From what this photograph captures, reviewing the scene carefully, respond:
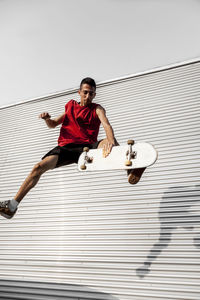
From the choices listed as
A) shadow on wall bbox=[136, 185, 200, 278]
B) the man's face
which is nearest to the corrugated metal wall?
shadow on wall bbox=[136, 185, 200, 278]

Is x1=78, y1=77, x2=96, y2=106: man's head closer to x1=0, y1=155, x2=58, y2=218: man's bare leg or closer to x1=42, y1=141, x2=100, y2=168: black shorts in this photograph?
x1=42, y1=141, x2=100, y2=168: black shorts

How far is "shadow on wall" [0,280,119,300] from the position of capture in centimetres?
405

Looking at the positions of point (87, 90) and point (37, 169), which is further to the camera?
point (87, 90)

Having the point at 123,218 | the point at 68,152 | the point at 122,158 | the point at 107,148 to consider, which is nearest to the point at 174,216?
the point at 123,218

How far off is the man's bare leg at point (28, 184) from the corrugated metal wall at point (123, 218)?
210 cm

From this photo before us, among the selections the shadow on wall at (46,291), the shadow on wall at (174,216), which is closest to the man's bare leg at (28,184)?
the shadow on wall at (46,291)

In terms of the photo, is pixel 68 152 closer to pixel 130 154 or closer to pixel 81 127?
pixel 81 127

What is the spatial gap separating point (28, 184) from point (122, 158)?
1.34m

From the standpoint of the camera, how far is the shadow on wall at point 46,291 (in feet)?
13.3

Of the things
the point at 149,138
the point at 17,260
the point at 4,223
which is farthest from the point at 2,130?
the point at 149,138

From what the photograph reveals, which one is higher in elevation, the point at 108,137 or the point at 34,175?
the point at 108,137

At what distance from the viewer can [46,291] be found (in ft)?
14.5

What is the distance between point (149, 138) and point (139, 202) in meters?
1.70

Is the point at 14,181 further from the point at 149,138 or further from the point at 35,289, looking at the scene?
the point at 149,138
